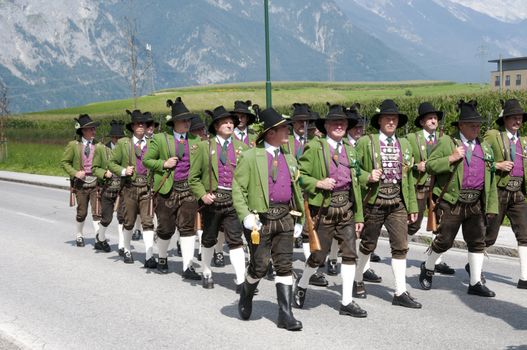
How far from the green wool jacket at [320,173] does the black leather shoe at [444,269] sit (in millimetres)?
2768

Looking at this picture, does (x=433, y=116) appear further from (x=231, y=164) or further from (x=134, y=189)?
(x=134, y=189)

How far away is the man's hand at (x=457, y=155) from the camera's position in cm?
809

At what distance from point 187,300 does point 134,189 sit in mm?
2947

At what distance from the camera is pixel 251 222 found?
681 centimetres

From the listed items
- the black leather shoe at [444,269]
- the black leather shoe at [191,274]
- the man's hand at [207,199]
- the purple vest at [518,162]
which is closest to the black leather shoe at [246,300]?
the man's hand at [207,199]

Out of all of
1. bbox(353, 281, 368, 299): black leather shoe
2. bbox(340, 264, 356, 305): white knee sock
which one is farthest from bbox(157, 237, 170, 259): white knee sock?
bbox(340, 264, 356, 305): white knee sock

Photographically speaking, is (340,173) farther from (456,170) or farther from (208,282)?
(208,282)

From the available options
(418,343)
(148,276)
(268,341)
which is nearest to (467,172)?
(418,343)

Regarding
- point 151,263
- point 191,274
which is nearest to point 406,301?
point 191,274

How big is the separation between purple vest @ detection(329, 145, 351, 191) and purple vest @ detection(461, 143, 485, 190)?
167cm

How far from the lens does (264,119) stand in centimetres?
706

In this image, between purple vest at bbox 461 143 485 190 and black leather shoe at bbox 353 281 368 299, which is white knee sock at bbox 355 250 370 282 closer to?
black leather shoe at bbox 353 281 368 299

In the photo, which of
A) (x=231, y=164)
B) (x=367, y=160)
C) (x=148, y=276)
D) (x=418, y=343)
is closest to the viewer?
(x=418, y=343)

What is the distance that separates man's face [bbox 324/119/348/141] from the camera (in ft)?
25.2
